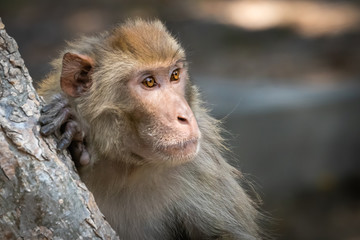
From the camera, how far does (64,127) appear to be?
4.00m

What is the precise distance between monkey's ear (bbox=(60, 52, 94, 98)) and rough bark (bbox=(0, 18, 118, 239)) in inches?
31.0

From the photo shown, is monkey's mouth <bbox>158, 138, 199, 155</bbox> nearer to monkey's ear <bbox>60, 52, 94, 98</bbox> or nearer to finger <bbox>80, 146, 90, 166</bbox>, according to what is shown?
finger <bbox>80, 146, 90, 166</bbox>

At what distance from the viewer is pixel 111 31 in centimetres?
471

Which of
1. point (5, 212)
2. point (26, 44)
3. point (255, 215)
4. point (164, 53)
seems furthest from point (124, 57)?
point (26, 44)

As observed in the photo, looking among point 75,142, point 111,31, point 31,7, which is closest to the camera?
point 75,142

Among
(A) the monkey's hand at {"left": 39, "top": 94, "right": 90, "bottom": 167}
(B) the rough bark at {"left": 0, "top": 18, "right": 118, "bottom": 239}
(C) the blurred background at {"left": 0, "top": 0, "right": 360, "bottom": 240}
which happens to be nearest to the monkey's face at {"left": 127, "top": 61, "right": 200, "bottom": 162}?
(A) the monkey's hand at {"left": 39, "top": 94, "right": 90, "bottom": 167}

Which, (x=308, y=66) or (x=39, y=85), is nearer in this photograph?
(x=39, y=85)

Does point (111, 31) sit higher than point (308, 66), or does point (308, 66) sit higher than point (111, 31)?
point (308, 66)

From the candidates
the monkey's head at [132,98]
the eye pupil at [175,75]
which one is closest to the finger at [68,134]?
the monkey's head at [132,98]

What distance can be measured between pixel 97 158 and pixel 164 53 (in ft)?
2.75

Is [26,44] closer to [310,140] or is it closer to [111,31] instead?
[310,140]

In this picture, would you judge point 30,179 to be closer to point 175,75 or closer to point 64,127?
point 64,127

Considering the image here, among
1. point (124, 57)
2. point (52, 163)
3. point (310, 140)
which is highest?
point (310, 140)

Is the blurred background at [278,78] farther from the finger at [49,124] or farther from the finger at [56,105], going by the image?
the finger at [49,124]
